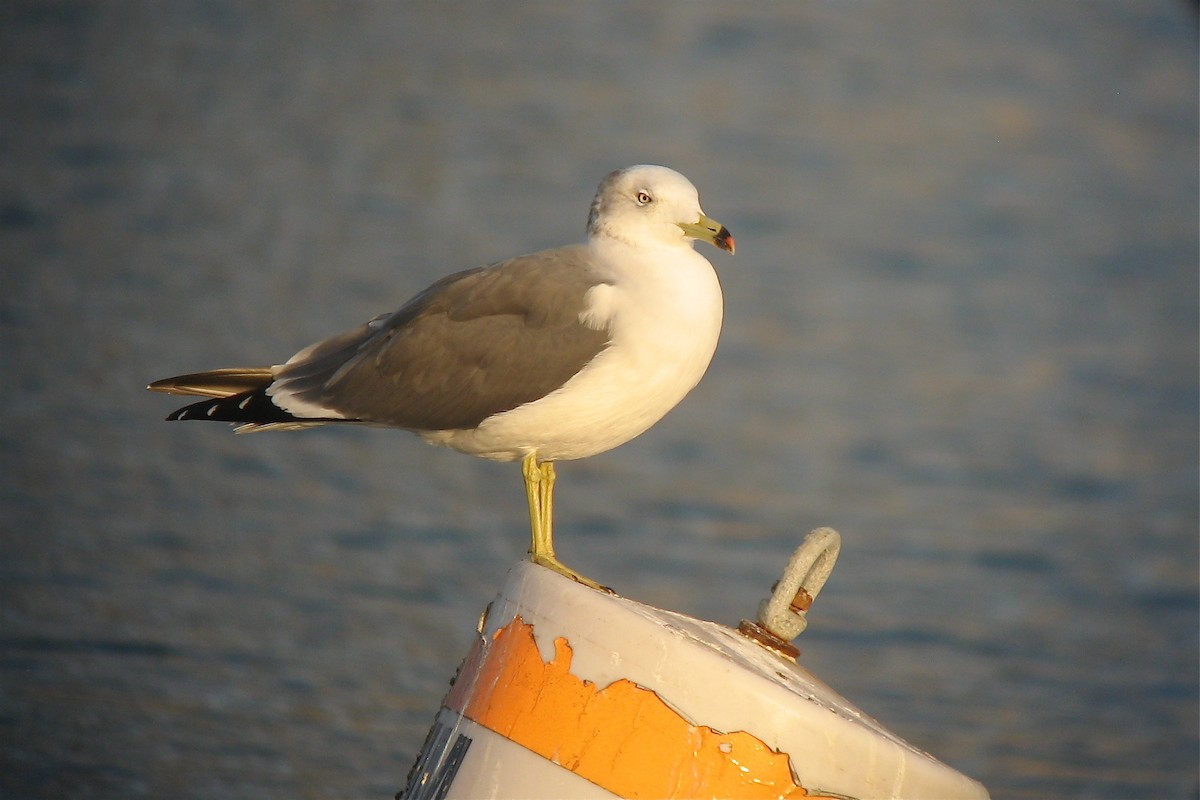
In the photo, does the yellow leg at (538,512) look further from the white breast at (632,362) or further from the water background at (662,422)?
the water background at (662,422)

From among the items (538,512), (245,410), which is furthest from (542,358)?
(245,410)

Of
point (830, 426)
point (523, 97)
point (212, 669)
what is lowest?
point (212, 669)

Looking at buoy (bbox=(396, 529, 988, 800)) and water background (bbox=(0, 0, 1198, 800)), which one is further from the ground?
water background (bbox=(0, 0, 1198, 800))

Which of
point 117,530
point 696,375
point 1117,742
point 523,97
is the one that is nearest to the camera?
point 696,375

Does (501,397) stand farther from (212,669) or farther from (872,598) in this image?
(872,598)

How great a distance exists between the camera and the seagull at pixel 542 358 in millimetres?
4094

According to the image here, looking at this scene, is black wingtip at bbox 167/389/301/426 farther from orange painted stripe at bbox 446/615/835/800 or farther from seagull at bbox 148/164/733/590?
orange painted stripe at bbox 446/615/835/800

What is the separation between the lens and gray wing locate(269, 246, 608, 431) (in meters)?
4.18

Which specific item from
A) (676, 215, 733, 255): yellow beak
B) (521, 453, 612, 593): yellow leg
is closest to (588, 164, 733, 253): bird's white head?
(676, 215, 733, 255): yellow beak

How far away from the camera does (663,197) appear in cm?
434

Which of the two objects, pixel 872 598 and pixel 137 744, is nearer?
pixel 137 744

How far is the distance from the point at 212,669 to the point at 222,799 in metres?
1.24

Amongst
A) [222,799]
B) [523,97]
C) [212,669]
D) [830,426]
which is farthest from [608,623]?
[523,97]

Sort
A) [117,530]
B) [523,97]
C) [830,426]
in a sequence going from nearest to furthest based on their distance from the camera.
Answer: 1. [117,530]
2. [830,426]
3. [523,97]
